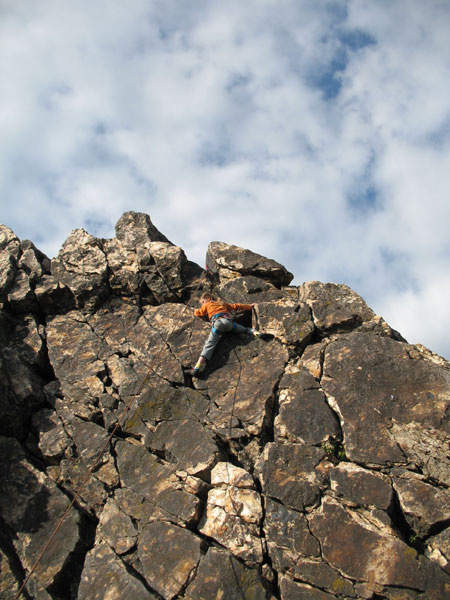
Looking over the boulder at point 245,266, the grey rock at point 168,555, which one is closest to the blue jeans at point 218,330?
the boulder at point 245,266

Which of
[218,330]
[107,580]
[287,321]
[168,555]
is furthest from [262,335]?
[107,580]

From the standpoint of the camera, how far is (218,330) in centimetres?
1187

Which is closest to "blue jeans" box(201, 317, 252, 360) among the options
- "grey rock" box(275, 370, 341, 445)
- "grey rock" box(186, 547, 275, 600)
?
"grey rock" box(275, 370, 341, 445)

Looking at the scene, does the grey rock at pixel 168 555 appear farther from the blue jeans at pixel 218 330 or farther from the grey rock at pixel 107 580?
the blue jeans at pixel 218 330

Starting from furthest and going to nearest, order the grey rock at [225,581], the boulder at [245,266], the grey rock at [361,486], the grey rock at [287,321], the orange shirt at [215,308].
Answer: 1. the boulder at [245,266]
2. the orange shirt at [215,308]
3. the grey rock at [287,321]
4. the grey rock at [361,486]
5. the grey rock at [225,581]

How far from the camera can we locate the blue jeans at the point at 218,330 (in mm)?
11656

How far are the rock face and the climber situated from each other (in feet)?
1.09

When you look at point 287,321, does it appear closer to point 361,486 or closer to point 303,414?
point 303,414

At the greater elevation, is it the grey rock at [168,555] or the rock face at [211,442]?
the rock face at [211,442]

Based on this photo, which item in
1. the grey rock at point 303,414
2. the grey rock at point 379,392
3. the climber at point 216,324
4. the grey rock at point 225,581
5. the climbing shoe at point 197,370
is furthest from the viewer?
the climber at point 216,324

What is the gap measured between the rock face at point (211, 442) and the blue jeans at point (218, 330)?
38 cm

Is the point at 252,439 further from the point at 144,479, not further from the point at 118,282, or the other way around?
the point at 118,282

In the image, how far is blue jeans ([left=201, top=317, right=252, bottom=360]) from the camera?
11.7 meters

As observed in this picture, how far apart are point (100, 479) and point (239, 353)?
4.75 metres
